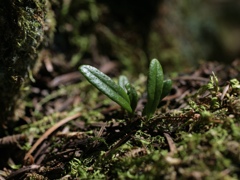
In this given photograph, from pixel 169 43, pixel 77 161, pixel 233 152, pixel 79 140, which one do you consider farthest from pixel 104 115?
pixel 169 43

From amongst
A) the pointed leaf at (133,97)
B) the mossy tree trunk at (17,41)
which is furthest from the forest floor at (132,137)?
the mossy tree trunk at (17,41)

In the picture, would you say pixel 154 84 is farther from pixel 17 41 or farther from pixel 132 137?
pixel 17 41

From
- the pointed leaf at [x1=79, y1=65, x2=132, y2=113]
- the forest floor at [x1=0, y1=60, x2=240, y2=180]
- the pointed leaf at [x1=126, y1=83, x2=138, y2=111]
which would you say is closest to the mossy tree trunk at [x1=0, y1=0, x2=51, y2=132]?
the forest floor at [x1=0, y1=60, x2=240, y2=180]

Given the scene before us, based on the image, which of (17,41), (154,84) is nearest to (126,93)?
(154,84)

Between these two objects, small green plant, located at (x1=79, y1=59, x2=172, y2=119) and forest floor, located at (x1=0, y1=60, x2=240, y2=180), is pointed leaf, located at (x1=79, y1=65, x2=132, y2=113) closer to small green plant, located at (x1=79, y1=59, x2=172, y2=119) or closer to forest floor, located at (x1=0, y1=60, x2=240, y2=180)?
small green plant, located at (x1=79, y1=59, x2=172, y2=119)

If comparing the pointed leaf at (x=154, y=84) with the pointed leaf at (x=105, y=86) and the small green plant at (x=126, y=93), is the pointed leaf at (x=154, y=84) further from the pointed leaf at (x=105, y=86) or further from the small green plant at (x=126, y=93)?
the pointed leaf at (x=105, y=86)
